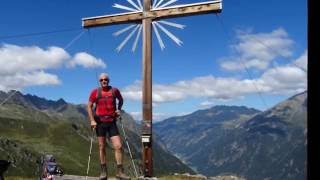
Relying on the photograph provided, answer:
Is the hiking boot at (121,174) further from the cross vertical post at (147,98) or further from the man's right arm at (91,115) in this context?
the cross vertical post at (147,98)

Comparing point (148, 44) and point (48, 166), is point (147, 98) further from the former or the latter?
point (48, 166)

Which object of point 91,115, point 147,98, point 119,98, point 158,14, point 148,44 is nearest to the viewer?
point 91,115

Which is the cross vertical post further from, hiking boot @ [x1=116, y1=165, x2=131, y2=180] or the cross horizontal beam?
hiking boot @ [x1=116, y1=165, x2=131, y2=180]

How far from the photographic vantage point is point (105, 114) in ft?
53.6

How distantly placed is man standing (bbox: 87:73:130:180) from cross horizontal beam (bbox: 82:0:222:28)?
13.4 feet

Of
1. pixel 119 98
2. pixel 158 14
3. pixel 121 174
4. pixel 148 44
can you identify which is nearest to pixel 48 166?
pixel 121 174

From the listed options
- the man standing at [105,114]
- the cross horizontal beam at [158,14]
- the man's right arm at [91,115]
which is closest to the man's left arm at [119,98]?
the man standing at [105,114]

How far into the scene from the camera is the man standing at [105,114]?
16.3 metres

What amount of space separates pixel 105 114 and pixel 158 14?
499 cm

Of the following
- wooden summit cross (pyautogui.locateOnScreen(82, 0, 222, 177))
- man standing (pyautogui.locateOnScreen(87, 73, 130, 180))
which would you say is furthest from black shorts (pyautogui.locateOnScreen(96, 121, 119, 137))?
wooden summit cross (pyautogui.locateOnScreen(82, 0, 222, 177))

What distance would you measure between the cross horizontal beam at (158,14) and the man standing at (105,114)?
4093mm

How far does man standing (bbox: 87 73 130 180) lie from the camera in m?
16.3
